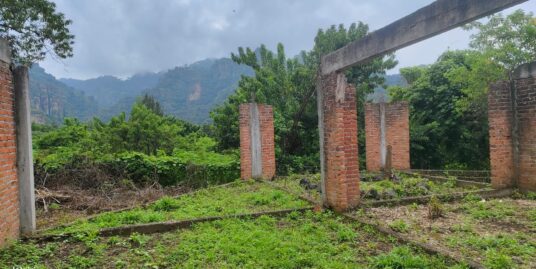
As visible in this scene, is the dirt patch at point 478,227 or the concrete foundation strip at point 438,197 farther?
the concrete foundation strip at point 438,197

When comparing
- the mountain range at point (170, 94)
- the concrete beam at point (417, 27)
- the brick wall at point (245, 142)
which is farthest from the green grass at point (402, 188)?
the mountain range at point (170, 94)

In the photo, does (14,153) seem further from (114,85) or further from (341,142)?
(114,85)

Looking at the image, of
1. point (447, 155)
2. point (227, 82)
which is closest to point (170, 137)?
point (447, 155)

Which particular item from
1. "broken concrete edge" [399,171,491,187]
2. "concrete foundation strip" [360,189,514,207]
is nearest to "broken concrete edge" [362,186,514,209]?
"concrete foundation strip" [360,189,514,207]

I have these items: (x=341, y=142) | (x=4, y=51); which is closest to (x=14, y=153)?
(x=4, y=51)

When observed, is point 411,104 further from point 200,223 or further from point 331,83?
point 200,223

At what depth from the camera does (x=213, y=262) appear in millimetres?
4098

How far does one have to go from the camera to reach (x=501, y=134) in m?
7.48

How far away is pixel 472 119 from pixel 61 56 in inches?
633

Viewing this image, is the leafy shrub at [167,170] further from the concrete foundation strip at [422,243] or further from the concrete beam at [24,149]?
the concrete beam at [24,149]

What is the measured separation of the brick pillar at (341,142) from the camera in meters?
6.22

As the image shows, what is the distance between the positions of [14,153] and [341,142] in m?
5.17

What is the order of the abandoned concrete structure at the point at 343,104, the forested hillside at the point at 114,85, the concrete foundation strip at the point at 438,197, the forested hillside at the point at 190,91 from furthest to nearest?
the forested hillside at the point at 114,85, the forested hillside at the point at 190,91, the concrete foundation strip at the point at 438,197, the abandoned concrete structure at the point at 343,104

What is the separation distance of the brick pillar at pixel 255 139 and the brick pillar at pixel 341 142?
481 cm
